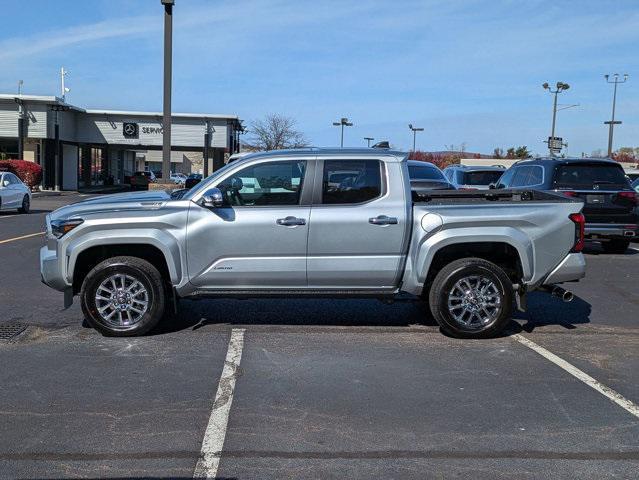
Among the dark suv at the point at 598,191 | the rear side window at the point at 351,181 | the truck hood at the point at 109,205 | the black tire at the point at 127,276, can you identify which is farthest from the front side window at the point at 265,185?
the dark suv at the point at 598,191

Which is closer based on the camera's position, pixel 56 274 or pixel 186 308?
pixel 56 274

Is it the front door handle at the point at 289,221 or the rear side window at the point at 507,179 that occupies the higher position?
the rear side window at the point at 507,179

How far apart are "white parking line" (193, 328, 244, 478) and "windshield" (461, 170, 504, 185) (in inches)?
513

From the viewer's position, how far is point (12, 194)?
863 inches

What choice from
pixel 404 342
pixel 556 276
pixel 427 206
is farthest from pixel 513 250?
pixel 404 342

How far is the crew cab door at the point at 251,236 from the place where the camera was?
6.87 m

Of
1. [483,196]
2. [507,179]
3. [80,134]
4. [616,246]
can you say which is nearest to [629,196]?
[616,246]

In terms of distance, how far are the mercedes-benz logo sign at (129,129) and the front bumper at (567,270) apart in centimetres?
4105

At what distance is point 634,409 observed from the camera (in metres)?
5.14

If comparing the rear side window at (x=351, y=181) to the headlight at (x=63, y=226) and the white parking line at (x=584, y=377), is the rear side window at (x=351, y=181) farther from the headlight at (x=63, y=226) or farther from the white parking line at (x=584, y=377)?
the headlight at (x=63, y=226)

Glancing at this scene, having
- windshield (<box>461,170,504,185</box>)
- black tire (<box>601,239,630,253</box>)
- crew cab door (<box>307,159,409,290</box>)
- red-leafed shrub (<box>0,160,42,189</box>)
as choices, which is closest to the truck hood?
crew cab door (<box>307,159,409,290</box>)

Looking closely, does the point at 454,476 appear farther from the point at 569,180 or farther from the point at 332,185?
the point at 569,180

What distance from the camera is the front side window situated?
703cm

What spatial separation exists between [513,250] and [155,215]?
3.65m
